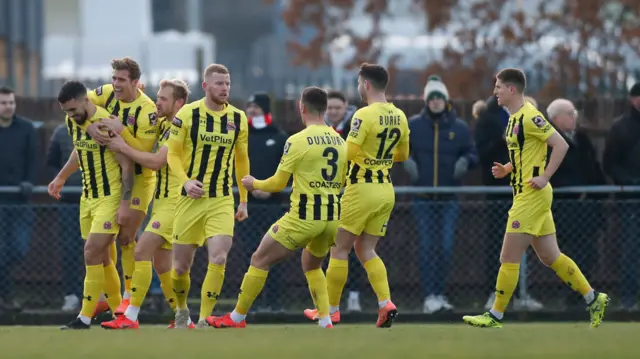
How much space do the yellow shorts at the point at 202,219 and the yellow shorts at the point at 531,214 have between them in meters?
2.21

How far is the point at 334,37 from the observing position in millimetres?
27625

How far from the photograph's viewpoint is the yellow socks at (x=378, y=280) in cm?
1234

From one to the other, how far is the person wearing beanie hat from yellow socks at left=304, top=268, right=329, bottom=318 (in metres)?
3.00

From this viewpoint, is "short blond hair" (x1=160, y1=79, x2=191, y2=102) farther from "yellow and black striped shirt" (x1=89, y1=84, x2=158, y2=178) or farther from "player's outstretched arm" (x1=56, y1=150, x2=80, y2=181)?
"player's outstretched arm" (x1=56, y1=150, x2=80, y2=181)

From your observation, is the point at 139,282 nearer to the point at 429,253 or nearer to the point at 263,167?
the point at 263,167

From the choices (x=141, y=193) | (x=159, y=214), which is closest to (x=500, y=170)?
(x=159, y=214)

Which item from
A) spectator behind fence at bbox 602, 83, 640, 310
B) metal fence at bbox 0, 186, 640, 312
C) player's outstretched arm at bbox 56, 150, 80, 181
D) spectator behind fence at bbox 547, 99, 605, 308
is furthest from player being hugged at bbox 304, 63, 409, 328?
spectator behind fence at bbox 602, 83, 640, 310

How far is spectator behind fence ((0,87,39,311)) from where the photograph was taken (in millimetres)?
15156

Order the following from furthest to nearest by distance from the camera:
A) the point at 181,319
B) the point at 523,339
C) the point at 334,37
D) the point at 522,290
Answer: the point at 334,37
the point at 522,290
the point at 181,319
the point at 523,339

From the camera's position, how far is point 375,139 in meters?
12.3

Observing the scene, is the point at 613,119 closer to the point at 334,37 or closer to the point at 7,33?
the point at 334,37

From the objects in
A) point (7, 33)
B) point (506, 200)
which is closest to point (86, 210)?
point (506, 200)

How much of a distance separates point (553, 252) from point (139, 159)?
3.33m

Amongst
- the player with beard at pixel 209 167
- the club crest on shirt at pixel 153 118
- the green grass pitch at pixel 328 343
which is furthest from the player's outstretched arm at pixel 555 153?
the club crest on shirt at pixel 153 118
